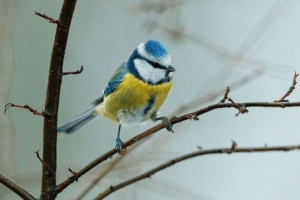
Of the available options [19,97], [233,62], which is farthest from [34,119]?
[233,62]

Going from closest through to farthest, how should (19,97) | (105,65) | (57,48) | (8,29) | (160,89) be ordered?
1. (57,48)
2. (8,29)
3. (160,89)
4. (19,97)
5. (105,65)

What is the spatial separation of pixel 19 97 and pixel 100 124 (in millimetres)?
583

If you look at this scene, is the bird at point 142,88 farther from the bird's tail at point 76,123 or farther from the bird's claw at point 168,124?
the bird's claw at point 168,124

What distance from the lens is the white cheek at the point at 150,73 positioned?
5.18 ft

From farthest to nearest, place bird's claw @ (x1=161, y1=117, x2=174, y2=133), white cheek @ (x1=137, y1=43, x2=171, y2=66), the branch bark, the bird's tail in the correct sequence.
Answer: the bird's tail < white cheek @ (x1=137, y1=43, x2=171, y2=66) < bird's claw @ (x1=161, y1=117, x2=174, y2=133) < the branch bark

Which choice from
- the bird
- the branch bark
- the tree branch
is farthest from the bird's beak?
the tree branch

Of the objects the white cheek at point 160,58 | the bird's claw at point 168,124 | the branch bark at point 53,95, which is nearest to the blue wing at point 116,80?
the white cheek at point 160,58

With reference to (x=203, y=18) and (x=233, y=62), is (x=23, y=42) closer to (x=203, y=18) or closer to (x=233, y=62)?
(x=203, y=18)

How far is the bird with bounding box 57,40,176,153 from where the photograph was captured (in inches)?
60.6

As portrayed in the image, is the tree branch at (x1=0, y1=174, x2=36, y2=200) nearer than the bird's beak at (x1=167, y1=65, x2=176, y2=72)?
Yes

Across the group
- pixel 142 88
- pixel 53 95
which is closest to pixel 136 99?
pixel 142 88

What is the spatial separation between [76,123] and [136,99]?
0.29m

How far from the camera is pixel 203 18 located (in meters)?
3.11

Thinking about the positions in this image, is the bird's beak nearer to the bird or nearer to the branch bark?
the bird
